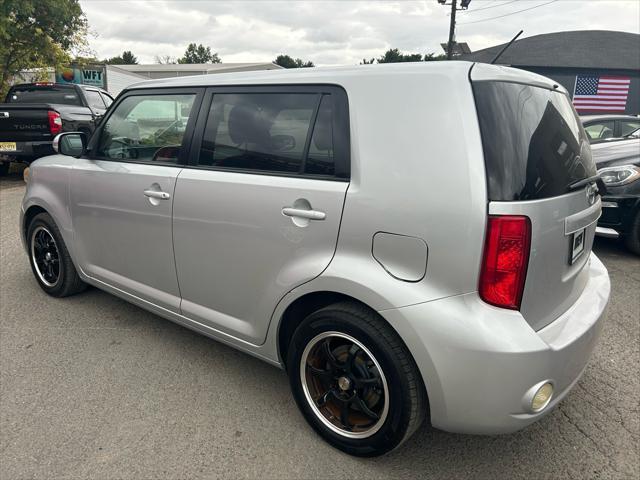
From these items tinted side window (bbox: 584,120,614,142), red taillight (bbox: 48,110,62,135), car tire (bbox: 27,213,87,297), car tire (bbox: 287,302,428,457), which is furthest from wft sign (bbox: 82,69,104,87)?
car tire (bbox: 287,302,428,457)

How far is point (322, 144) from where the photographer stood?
7.41ft

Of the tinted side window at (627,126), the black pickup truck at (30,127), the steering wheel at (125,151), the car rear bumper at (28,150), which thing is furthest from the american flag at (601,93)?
the steering wheel at (125,151)

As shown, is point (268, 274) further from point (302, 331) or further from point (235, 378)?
point (235, 378)

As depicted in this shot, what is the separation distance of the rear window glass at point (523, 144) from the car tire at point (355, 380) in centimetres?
75

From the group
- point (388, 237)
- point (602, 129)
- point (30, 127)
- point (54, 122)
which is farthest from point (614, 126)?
point (30, 127)

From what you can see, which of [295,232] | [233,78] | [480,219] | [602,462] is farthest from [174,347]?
[602,462]

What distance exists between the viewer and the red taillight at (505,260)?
5.90ft

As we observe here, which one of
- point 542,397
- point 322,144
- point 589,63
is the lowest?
point 542,397

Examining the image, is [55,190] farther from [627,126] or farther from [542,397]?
[627,126]

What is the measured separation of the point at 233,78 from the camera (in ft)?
8.97

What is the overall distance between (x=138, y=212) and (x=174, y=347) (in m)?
0.96

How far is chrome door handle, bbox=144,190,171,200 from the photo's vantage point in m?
2.82

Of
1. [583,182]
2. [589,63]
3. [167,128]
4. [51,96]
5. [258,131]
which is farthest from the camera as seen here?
[589,63]

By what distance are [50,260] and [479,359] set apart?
3.58 metres
